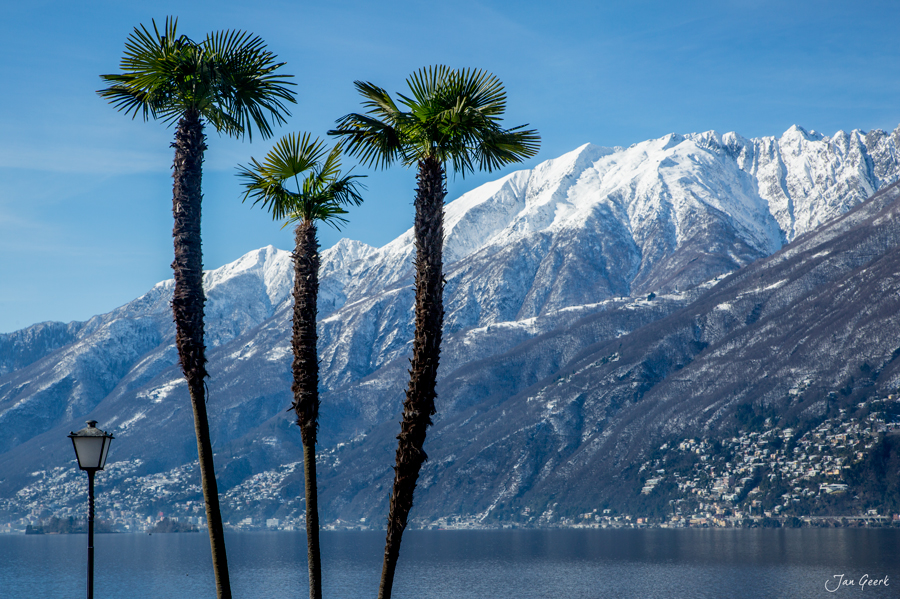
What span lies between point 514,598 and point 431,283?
13521 centimetres

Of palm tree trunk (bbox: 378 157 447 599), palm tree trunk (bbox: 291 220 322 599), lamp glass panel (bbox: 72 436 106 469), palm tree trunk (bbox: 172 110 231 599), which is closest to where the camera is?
palm tree trunk (bbox: 378 157 447 599)

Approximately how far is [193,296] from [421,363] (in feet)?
21.4

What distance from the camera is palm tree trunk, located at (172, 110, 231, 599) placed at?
23.5 metres

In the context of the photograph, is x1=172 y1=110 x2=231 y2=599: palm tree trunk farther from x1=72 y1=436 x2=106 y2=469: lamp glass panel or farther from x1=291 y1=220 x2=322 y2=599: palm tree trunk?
x1=72 y1=436 x2=106 y2=469: lamp glass panel

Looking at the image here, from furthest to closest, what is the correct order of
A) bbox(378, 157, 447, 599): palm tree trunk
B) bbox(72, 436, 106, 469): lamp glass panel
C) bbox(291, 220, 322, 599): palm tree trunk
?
bbox(291, 220, 322, 599): palm tree trunk
bbox(72, 436, 106, 469): lamp glass panel
bbox(378, 157, 447, 599): palm tree trunk

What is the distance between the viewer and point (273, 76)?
2608 cm

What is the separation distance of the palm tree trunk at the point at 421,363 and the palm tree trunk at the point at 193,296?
188 inches

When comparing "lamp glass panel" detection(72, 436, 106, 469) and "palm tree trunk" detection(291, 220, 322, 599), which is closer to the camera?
"lamp glass panel" detection(72, 436, 106, 469)

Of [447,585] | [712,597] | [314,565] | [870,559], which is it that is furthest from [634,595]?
[314,565]

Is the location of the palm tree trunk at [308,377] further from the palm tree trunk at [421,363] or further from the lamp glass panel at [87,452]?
the lamp glass panel at [87,452]

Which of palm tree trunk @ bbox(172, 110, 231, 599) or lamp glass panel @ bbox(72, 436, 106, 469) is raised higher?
palm tree trunk @ bbox(172, 110, 231, 599)

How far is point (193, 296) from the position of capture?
23641mm

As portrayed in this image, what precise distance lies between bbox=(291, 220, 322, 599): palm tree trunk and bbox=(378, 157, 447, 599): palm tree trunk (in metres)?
3.02

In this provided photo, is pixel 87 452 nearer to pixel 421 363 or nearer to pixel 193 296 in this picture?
pixel 193 296
